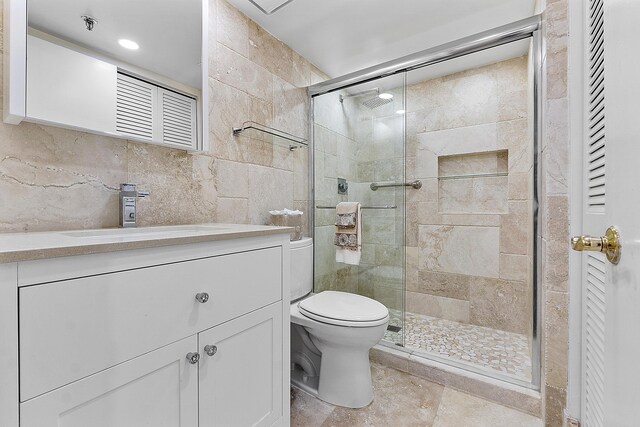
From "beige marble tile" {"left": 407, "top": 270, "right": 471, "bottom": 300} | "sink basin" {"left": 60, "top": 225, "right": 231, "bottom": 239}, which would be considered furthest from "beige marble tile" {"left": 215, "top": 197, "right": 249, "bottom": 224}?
"beige marble tile" {"left": 407, "top": 270, "right": 471, "bottom": 300}

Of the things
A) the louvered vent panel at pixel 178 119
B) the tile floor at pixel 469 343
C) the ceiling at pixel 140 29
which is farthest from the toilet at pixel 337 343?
the ceiling at pixel 140 29

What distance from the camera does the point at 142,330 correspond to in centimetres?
77

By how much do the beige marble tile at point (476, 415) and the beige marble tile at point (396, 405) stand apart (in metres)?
0.05

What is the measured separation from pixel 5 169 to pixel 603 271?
1.83 metres

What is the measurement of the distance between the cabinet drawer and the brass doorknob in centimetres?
94

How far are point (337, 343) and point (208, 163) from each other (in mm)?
1139

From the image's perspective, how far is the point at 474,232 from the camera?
2.44 metres

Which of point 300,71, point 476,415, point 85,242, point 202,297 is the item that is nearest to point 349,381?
point 476,415

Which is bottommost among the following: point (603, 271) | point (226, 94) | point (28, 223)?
point (603, 271)

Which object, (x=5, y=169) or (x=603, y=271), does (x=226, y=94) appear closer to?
(x=5, y=169)

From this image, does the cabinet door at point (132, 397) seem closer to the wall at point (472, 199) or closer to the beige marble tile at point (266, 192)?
the beige marble tile at point (266, 192)

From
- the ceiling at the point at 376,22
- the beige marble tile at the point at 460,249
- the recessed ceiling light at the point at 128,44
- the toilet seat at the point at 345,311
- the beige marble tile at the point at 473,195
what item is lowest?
the toilet seat at the point at 345,311

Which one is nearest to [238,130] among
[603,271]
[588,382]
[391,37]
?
[391,37]

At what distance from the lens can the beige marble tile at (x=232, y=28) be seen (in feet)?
5.48
